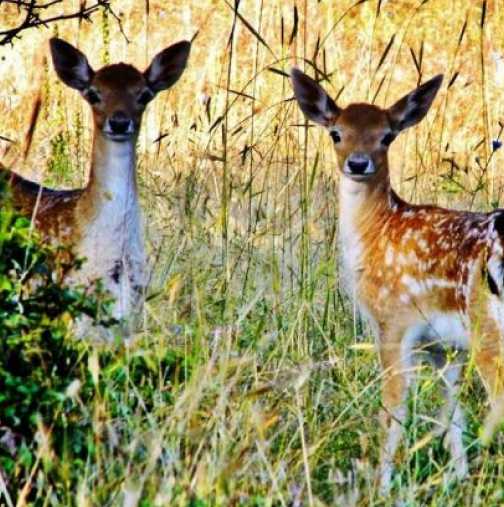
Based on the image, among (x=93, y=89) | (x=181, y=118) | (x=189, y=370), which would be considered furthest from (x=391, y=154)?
(x=189, y=370)

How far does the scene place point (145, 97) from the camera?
643 cm

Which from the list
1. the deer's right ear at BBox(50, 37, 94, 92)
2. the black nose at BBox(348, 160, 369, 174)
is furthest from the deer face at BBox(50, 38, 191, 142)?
the black nose at BBox(348, 160, 369, 174)

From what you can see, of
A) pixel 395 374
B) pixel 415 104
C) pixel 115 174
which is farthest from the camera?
pixel 415 104

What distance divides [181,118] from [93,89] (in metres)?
4.24

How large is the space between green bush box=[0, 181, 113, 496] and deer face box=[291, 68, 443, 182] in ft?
6.93

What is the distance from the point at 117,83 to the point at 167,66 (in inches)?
12.2

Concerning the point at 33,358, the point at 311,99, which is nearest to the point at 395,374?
the point at 311,99

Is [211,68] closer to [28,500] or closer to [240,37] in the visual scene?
[240,37]

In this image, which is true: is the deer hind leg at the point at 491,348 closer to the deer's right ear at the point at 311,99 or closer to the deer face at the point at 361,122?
the deer face at the point at 361,122

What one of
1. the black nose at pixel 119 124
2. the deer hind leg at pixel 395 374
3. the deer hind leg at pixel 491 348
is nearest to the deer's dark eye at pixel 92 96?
the black nose at pixel 119 124

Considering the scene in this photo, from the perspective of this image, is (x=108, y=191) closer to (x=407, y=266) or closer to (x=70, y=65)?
(x=70, y=65)

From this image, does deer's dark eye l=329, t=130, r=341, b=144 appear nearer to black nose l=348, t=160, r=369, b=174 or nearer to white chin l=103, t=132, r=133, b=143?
black nose l=348, t=160, r=369, b=174

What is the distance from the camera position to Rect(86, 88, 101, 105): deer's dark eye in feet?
20.9

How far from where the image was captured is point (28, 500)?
12.6ft
